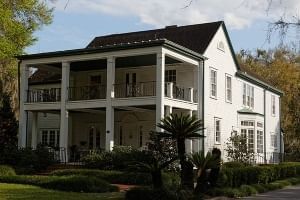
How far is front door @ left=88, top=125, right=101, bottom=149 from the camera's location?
3609 centimetres

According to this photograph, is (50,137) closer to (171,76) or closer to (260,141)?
(171,76)

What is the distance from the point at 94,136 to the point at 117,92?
14.6 ft

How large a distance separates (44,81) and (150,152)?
16709 millimetres

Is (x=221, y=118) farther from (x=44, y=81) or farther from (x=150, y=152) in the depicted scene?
(x=44, y=81)

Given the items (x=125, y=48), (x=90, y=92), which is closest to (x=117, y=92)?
(x=90, y=92)

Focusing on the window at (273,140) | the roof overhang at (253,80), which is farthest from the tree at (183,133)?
the window at (273,140)

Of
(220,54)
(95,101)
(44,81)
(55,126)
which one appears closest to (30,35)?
(44,81)

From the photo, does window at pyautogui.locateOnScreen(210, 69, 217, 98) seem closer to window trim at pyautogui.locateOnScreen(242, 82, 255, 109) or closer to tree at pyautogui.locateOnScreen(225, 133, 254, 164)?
tree at pyautogui.locateOnScreen(225, 133, 254, 164)

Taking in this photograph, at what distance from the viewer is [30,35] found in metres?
38.7

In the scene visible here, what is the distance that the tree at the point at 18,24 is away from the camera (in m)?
33.4

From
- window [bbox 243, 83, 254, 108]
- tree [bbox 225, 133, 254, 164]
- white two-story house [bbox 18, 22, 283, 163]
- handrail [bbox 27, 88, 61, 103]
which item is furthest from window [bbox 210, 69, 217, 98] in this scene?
handrail [bbox 27, 88, 61, 103]

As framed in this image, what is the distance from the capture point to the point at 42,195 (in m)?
17.4

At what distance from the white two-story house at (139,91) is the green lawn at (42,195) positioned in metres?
9.69

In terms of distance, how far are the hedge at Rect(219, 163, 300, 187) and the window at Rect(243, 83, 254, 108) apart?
9336 mm
